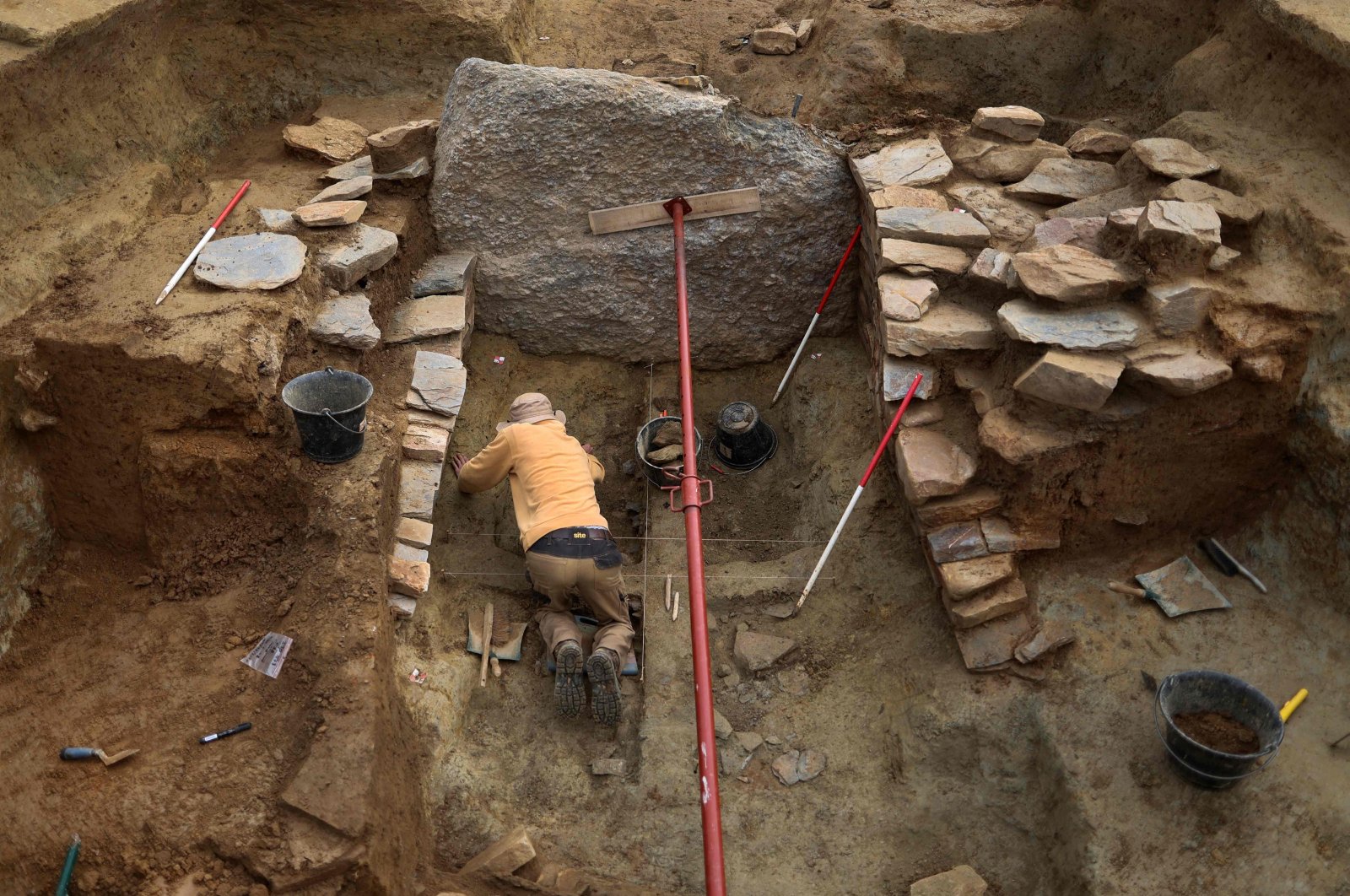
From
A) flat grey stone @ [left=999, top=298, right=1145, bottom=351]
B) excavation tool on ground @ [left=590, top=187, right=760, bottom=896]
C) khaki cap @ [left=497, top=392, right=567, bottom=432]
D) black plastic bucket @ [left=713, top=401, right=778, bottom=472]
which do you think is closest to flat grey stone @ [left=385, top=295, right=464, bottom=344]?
khaki cap @ [left=497, top=392, right=567, bottom=432]

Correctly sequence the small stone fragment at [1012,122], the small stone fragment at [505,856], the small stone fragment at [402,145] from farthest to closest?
1. the small stone fragment at [1012,122]
2. the small stone fragment at [402,145]
3. the small stone fragment at [505,856]

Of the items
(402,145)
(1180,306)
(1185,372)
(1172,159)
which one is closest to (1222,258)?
(1180,306)

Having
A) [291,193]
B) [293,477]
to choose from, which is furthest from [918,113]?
[293,477]

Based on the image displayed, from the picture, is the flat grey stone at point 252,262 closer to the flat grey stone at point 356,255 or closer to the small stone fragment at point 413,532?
the flat grey stone at point 356,255

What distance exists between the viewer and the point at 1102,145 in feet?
20.6

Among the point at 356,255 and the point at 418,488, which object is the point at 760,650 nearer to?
the point at 418,488

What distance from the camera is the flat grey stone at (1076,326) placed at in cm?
493

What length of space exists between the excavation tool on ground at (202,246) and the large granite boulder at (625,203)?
111cm

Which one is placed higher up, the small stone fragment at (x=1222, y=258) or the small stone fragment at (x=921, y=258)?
the small stone fragment at (x=1222, y=258)

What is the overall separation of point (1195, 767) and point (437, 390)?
404cm

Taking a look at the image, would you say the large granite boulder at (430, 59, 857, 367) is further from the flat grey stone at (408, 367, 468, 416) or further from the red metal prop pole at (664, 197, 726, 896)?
the red metal prop pole at (664, 197, 726, 896)

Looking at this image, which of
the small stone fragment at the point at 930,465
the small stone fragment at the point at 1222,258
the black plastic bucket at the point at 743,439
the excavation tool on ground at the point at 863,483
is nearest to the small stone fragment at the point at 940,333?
the excavation tool on ground at the point at 863,483

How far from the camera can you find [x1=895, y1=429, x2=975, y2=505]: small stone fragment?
513 cm

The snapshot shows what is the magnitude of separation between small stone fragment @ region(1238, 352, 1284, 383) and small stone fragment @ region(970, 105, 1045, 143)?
230 cm
